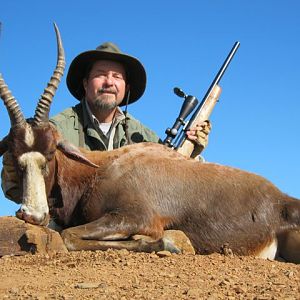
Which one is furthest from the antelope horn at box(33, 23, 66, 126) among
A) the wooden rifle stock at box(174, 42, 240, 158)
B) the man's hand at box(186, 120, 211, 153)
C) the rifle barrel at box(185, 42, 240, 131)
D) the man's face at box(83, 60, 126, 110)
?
the rifle barrel at box(185, 42, 240, 131)

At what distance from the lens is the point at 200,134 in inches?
338

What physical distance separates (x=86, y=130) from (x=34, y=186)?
2460mm

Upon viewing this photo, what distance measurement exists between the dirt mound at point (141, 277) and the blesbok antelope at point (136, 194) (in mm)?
676

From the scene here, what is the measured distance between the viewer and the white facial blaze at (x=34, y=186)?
5.70 metres

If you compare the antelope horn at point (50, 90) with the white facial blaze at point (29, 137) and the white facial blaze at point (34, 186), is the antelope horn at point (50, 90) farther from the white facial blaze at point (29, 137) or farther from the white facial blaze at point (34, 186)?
the white facial blaze at point (34, 186)

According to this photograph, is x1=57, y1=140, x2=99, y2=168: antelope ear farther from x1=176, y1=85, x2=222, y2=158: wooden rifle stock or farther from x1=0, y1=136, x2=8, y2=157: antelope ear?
x1=176, y1=85, x2=222, y2=158: wooden rifle stock

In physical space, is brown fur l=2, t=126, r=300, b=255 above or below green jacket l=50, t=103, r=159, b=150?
below

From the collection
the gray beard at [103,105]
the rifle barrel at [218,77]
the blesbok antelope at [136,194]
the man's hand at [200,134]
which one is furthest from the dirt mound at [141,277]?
the rifle barrel at [218,77]

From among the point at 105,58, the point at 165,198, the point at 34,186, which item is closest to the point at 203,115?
the point at 105,58

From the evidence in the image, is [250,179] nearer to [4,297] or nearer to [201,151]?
[201,151]

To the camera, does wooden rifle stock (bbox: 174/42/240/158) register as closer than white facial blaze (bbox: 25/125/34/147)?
No

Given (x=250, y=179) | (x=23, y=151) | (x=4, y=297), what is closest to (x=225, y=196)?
(x=250, y=179)

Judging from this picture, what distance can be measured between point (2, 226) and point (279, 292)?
3240mm

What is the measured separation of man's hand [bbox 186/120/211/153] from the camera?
8.50 m
